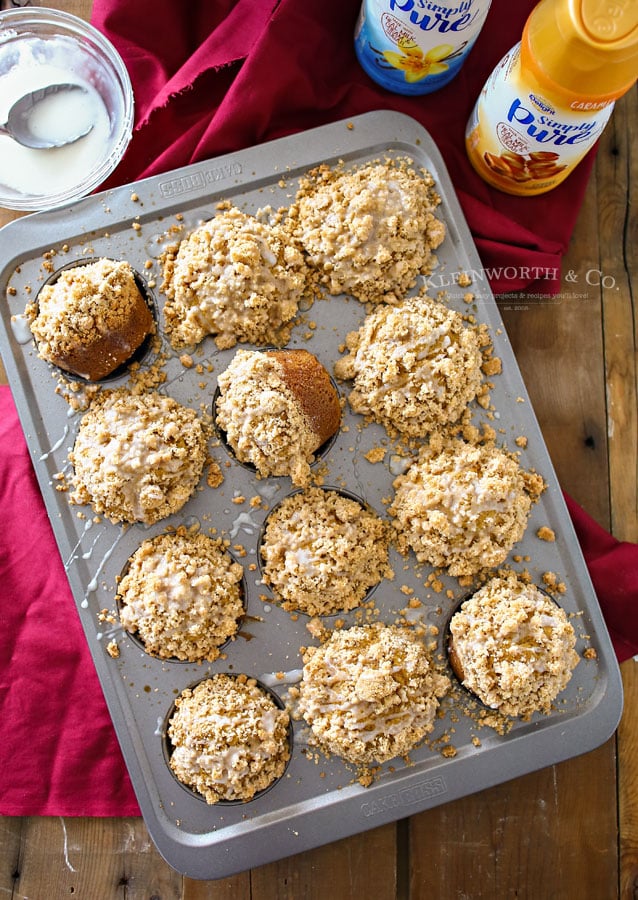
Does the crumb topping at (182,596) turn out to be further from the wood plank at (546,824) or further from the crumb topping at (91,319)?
the wood plank at (546,824)

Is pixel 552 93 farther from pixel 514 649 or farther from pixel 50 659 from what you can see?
pixel 50 659

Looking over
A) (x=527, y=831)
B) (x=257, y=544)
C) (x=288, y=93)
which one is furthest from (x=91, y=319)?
(x=527, y=831)

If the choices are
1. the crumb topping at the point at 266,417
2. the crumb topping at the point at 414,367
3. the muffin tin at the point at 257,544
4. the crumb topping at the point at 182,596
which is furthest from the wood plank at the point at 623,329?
the crumb topping at the point at 182,596

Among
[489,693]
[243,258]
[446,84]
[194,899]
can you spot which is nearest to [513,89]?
[446,84]

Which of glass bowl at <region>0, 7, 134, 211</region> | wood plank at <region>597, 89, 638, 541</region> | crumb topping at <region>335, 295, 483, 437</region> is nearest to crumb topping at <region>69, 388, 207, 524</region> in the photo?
crumb topping at <region>335, 295, 483, 437</region>

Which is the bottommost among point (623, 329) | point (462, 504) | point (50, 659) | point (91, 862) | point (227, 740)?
point (91, 862)

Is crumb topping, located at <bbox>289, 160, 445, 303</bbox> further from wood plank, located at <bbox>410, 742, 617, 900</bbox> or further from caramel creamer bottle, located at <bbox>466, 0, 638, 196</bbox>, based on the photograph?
wood plank, located at <bbox>410, 742, 617, 900</bbox>
